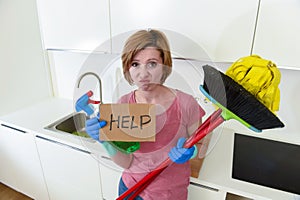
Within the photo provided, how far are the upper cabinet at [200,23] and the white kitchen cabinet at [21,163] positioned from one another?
947 mm

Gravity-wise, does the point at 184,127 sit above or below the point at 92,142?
above

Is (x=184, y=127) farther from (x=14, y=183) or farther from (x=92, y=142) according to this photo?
(x=14, y=183)

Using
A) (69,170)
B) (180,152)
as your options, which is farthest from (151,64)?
(69,170)

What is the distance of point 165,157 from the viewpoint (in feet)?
2.39

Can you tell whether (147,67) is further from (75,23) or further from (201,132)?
(75,23)

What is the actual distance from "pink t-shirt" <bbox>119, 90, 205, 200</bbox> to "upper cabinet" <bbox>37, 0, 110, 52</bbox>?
1.70 ft

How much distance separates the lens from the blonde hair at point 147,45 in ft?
1.96

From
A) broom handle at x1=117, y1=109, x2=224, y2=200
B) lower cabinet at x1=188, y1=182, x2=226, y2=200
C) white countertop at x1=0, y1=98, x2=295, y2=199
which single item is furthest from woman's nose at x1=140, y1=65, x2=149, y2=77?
lower cabinet at x1=188, y1=182, x2=226, y2=200

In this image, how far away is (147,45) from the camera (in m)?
0.59

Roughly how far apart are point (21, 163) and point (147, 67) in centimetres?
135

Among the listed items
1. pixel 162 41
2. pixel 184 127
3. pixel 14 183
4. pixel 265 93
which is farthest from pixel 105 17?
pixel 14 183

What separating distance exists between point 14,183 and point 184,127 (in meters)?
1.53

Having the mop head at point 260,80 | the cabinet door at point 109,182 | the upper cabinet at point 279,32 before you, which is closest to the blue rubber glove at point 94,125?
the mop head at point 260,80

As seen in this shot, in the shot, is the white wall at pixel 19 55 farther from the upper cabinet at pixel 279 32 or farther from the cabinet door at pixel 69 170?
the upper cabinet at pixel 279 32
